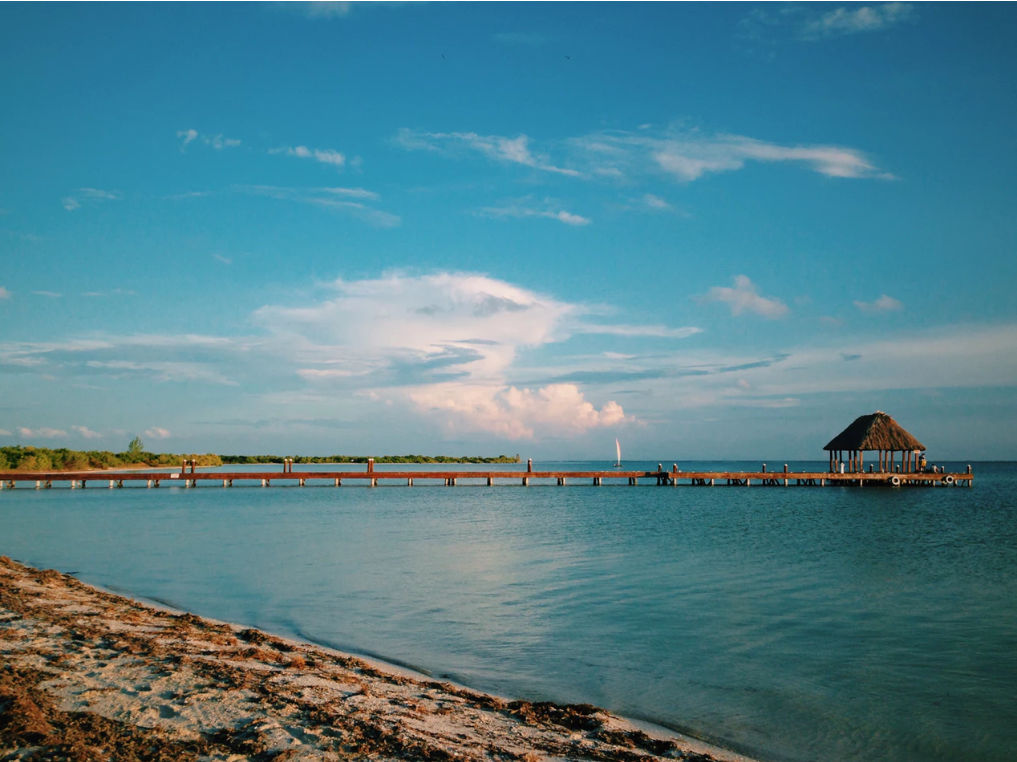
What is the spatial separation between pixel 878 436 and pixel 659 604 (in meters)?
47.0

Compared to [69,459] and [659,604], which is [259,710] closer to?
[659,604]

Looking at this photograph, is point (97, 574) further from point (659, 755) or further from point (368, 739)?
point (659, 755)

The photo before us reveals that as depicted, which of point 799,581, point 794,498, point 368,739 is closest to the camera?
point 368,739

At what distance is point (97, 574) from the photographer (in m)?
16.6

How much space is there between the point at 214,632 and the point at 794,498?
45.0 metres

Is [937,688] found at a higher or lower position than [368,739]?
lower

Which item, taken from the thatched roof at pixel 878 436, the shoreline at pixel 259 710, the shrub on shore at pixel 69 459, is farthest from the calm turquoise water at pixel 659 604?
the shrub on shore at pixel 69 459

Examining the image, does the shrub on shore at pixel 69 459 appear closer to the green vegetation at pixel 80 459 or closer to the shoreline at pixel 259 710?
the green vegetation at pixel 80 459

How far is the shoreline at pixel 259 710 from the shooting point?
566cm

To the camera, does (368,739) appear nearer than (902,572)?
Yes

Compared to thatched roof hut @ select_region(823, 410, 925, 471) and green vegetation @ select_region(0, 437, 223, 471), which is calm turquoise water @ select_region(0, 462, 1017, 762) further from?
green vegetation @ select_region(0, 437, 223, 471)

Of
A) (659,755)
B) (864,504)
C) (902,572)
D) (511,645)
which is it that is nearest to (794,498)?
(864,504)

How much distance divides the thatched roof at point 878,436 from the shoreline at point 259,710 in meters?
52.1

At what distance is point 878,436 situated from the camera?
53312 mm
